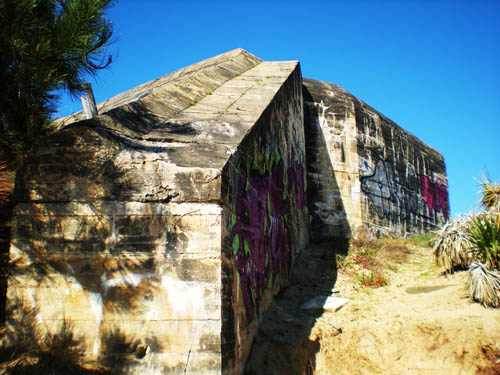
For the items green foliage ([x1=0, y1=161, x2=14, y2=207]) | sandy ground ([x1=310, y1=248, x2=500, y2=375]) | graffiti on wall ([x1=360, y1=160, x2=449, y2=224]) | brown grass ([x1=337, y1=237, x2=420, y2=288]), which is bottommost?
sandy ground ([x1=310, y1=248, x2=500, y2=375])

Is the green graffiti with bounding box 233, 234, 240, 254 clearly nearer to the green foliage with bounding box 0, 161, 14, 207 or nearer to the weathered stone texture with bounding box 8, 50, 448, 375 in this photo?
the weathered stone texture with bounding box 8, 50, 448, 375

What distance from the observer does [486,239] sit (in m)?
6.14

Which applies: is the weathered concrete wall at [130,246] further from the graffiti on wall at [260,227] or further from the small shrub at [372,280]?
the small shrub at [372,280]

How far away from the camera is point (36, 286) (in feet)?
11.4

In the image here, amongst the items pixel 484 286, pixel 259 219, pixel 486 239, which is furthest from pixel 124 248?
pixel 486 239

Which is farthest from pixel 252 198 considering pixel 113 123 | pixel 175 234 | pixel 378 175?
pixel 378 175

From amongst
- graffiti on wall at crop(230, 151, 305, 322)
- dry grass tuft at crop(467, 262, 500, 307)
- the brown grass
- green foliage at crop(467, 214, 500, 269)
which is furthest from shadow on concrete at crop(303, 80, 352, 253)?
dry grass tuft at crop(467, 262, 500, 307)

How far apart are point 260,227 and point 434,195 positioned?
10.2 m

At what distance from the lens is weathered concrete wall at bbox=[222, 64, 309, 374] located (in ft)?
11.9

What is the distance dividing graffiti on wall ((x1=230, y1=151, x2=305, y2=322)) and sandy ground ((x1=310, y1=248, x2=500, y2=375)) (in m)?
1.01

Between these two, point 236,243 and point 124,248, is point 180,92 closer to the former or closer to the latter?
point 236,243

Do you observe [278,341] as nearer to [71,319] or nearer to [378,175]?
[71,319]

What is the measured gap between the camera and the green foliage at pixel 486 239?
19.5 feet

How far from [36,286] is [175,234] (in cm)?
121
